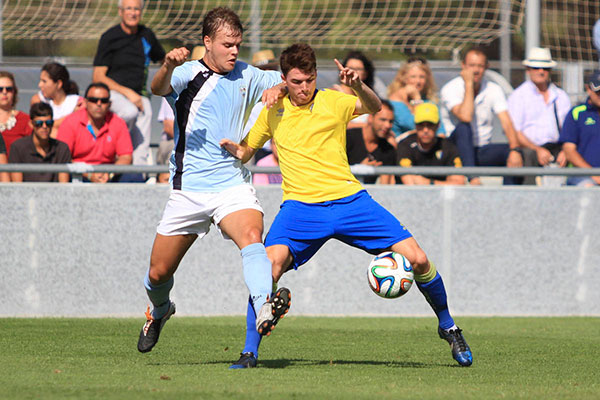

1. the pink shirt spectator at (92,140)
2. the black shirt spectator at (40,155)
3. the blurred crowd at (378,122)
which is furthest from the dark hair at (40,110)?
the pink shirt spectator at (92,140)

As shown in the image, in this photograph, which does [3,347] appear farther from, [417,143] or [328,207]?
[417,143]

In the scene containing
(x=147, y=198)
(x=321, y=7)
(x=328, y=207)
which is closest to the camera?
(x=328, y=207)

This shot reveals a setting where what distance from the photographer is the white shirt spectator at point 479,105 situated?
12.6 metres

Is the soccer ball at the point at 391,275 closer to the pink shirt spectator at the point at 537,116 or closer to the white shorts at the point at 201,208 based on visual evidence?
the white shorts at the point at 201,208

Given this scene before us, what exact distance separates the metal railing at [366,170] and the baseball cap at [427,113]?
670mm

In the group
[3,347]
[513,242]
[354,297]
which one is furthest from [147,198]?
[513,242]

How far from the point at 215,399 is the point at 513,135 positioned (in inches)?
310

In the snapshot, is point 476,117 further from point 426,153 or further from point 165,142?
point 165,142

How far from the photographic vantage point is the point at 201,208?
7387mm

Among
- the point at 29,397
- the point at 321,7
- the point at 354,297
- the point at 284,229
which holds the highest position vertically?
the point at 321,7

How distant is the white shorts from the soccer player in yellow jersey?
25 cm

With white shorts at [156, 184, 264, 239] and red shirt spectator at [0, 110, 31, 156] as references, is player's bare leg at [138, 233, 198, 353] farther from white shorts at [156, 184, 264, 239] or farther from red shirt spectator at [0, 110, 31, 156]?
red shirt spectator at [0, 110, 31, 156]

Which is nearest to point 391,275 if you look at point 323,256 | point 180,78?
point 180,78

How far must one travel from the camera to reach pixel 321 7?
56.4ft
